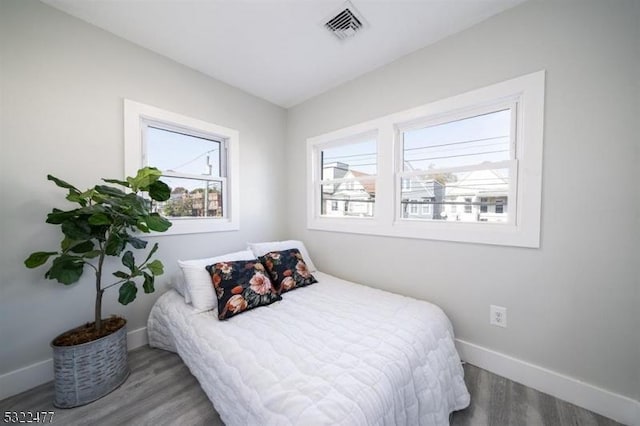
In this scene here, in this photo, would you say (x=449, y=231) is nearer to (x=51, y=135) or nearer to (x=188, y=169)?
(x=188, y=169)

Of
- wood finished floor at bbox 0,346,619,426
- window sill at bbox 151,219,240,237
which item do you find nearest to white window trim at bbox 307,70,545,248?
wood finished floor at bbox 0,346,619,426

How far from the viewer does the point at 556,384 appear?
142 cm

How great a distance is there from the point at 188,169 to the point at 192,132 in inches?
15.0

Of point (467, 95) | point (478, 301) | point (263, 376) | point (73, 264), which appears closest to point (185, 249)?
point (73, 264)

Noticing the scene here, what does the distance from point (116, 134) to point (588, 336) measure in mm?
3559

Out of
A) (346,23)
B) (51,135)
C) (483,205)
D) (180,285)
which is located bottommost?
(180,285)

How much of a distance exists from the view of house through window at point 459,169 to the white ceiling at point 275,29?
2.39ft

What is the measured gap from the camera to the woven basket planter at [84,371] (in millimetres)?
1332

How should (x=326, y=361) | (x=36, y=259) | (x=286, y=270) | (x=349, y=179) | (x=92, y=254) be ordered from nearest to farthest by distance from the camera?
(x=326, y=361)
(x=36, y=259)
(x=92, y=254)
(x=286, y=270)
(x=349, y=179)

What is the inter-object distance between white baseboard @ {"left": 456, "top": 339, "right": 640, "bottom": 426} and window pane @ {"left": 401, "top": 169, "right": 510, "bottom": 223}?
3.24ft

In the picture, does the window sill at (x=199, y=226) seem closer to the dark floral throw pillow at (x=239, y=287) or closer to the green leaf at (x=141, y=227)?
the green leaf at (x=141, y=227)

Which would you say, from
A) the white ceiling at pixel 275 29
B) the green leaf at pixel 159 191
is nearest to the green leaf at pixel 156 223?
the green leaf at pixel 159 191

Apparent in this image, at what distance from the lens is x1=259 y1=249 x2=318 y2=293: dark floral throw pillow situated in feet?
6.61

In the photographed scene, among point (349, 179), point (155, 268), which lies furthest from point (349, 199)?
point (155, 268)
